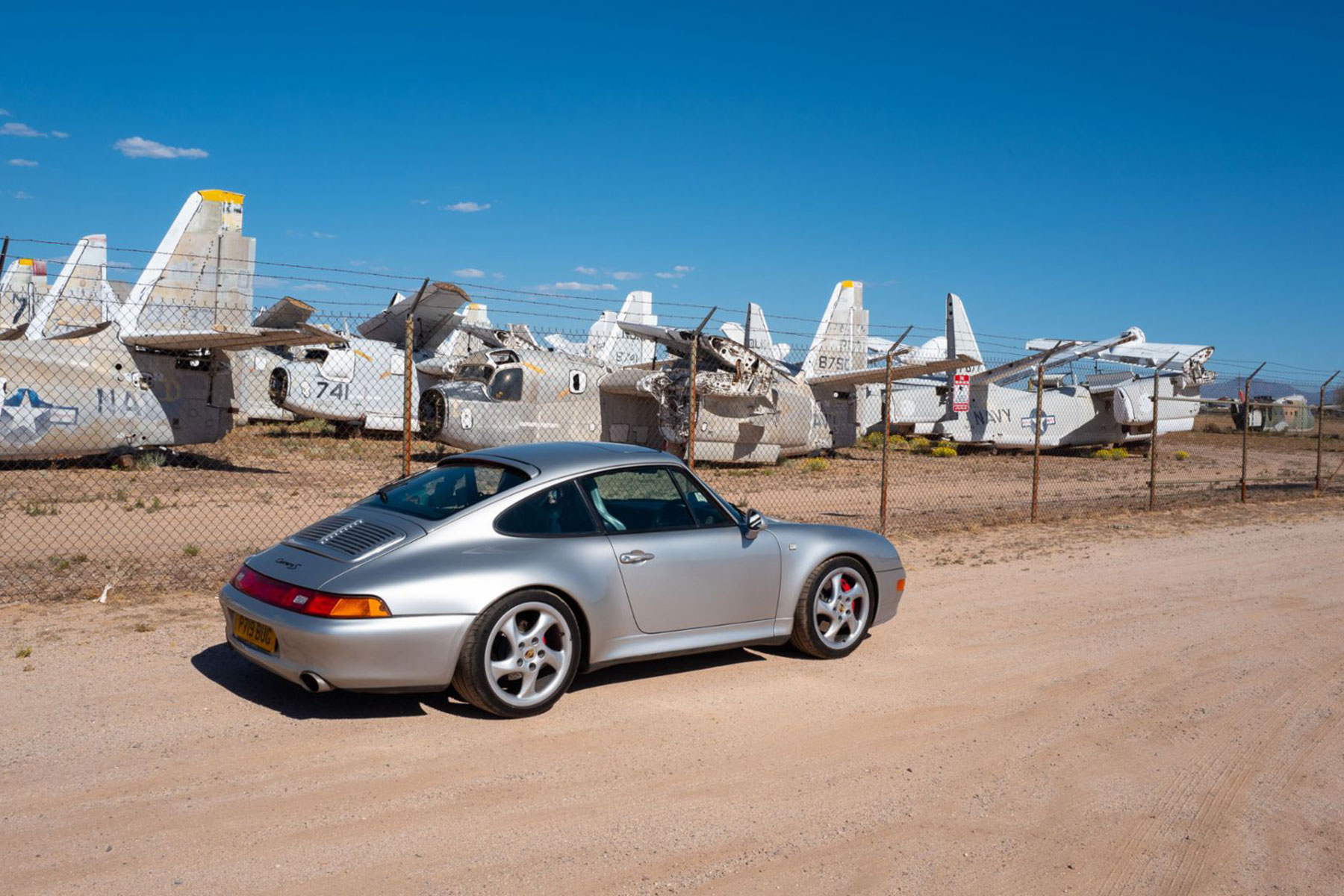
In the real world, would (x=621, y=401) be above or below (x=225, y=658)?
above

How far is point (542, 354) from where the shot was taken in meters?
21.3

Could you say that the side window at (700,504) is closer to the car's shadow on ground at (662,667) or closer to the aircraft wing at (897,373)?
the car's shadow on ground at (662,667)

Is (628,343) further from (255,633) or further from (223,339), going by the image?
(255,633)

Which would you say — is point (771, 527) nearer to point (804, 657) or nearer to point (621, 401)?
point (804, 657)

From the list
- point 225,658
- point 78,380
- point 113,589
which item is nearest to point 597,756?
point 225,658

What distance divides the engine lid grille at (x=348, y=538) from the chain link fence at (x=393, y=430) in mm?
A: 3019

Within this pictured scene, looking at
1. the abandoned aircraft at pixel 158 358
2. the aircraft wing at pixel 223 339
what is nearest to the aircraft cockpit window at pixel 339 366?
the abandoned aircraft at pixel 158 358

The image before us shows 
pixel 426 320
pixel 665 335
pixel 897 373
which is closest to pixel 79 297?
pixel 426 320

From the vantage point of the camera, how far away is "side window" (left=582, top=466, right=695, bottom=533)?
581 centimetres

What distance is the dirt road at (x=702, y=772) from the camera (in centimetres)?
367

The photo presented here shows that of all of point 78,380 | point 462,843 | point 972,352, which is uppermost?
point 972,352

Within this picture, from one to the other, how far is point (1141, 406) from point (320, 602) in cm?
3184

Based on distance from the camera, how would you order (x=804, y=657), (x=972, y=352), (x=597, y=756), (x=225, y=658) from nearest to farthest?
(x=597, y=756) < (x=225, y=658) < (x=804, y=657) < (x=972, y=352)

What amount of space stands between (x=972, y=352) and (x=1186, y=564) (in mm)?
21476
